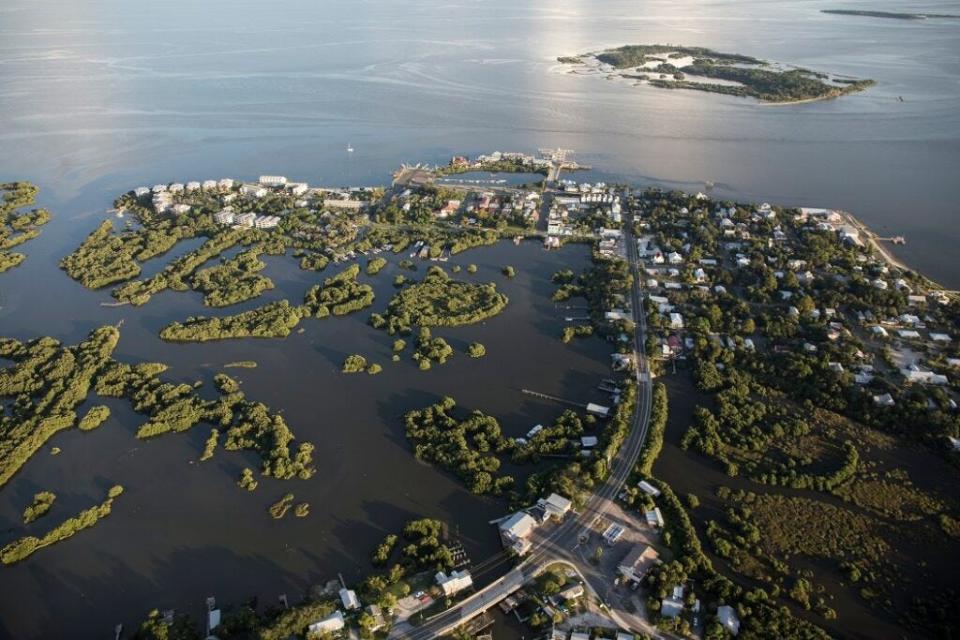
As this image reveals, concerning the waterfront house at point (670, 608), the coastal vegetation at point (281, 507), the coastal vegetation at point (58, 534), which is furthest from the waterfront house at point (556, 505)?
the coastal vegetation at point (58, 534)

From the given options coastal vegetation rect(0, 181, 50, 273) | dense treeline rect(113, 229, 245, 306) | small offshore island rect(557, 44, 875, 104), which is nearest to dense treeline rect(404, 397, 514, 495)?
dense treeline rect(113, 229, 245, 306)

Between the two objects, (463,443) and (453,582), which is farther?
(463,443)

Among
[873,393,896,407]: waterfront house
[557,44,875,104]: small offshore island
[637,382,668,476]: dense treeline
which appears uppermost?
[557,44,875,104]: small offshore island

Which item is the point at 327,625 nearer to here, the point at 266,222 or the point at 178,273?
the point at 178,273

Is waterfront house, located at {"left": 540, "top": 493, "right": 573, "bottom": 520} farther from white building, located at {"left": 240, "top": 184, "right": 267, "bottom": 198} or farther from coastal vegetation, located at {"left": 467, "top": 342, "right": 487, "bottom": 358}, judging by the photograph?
white building, located at {"left": 240, "top": 184, "right": 267, "bottom": 198}

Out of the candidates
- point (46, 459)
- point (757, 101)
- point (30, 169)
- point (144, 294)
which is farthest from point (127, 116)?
point (757, 101)

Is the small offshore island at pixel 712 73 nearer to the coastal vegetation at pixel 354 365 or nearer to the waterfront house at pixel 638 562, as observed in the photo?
the coastal vegetation at pixel 354 365

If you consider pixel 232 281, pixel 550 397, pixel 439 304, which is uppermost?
pixel 232 281

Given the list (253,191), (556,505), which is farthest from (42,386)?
(253,191)
